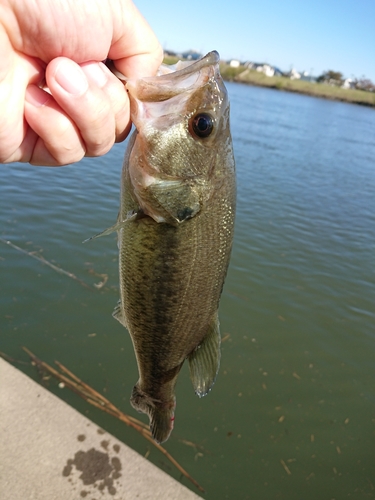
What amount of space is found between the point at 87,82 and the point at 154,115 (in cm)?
35

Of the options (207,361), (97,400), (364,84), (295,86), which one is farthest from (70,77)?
(364,84)

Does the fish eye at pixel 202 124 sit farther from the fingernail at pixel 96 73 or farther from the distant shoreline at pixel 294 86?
the distant shoreline at pixel 294 86

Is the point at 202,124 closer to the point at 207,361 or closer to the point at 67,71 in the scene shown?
the point at 67,71

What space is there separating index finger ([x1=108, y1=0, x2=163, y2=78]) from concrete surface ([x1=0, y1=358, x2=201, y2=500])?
278 centimetres

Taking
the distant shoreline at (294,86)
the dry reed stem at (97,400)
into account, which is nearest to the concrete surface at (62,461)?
the dry reed stem at (97,400)

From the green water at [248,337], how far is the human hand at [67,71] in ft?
11.2

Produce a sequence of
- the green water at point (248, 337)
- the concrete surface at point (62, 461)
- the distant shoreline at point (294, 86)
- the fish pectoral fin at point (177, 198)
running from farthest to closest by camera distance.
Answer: the distant shoreline at point (294, 86) < the green water at point (248, 337) < the concrete surface at point (62, 461) < the fish pectoral fin at point (177, 198)

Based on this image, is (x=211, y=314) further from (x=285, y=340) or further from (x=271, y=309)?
(x=271, y=309)

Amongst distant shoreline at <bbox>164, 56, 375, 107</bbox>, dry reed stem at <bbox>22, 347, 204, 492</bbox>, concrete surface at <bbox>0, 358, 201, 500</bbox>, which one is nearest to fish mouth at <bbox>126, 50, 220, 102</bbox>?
concrete surface at <bbox>0, 358, 201, 500</bbox>

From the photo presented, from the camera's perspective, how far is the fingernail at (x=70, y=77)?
1460 mm

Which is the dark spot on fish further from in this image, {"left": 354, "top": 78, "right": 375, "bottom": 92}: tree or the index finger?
{"left": 354, "top": 78, "right": 375, "bottom": 92}: tree

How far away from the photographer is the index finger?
164cm

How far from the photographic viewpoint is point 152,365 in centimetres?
215

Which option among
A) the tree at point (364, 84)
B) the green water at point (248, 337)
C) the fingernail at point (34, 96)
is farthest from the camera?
the tree at point (364, 84)
